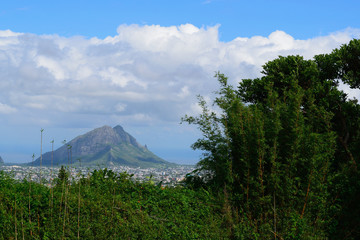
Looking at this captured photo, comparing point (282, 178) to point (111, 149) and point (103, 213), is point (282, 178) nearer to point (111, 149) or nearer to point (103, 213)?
point (103, 213)

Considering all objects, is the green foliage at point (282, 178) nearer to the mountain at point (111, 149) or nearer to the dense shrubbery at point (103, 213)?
the dense shrubbery at point (103, 213)

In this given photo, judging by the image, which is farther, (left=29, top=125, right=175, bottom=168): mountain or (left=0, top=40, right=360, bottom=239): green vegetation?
(left=29, top=125, right=175, bottom=168): mountain

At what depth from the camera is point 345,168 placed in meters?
7.28

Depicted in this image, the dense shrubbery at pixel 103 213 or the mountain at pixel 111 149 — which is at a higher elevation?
the mountain at pixel 111 149

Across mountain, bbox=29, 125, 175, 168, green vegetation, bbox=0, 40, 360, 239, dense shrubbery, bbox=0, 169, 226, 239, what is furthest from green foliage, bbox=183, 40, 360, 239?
mountain, bbox=29, 125, 175, 168

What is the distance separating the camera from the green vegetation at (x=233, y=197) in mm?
5840

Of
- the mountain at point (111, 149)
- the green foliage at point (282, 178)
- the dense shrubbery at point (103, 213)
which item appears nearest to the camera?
the dense shrubbery at point (103, 213)

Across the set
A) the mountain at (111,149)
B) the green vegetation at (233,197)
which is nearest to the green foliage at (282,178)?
the green vegetation at (233,197)

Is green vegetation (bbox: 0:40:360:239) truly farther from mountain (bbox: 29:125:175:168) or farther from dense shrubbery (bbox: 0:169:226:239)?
mountain (bbox: 29:125:175:168)

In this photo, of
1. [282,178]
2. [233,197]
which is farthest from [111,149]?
[282,178]

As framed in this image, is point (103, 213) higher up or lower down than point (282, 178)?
lower down

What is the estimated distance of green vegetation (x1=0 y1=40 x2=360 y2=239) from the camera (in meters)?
5.84

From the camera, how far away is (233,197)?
7262 millimetres

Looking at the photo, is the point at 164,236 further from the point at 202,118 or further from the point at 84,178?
the point at 202,118
